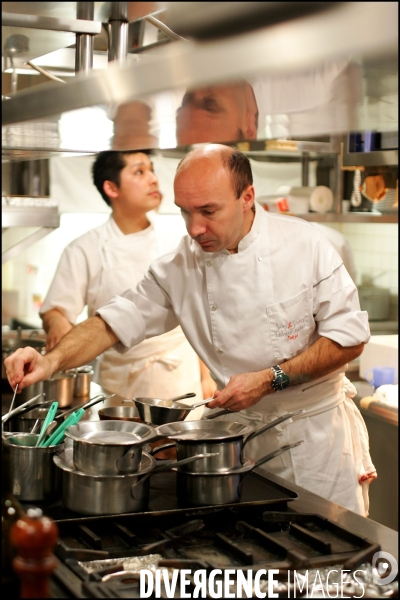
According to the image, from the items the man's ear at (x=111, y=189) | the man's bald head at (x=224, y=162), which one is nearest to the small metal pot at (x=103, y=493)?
the man's bald head at (x=224, y=162)

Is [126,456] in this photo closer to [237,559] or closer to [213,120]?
[237,559]

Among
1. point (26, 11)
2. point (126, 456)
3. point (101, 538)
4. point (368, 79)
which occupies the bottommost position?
point (101, 538)

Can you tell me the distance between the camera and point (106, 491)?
145 centimetres

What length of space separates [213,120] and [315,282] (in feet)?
3.62

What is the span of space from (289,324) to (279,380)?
8.1 inches

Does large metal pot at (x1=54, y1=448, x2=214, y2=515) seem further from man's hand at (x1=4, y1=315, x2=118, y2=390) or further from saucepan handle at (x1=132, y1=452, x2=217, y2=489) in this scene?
man's hand at (x1=4, y1=315, x2=118, y2=390)

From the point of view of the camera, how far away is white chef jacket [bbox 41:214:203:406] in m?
3.28

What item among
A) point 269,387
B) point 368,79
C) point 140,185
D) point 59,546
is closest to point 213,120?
point 368,79

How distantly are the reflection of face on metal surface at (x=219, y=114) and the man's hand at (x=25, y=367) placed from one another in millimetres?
909

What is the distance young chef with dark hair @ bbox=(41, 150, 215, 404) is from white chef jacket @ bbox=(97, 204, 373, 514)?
1.02 meters

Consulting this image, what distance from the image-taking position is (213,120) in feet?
3.82

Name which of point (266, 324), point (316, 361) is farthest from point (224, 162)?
point (316, 361)

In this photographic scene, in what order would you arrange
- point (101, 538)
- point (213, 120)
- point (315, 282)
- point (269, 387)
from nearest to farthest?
point (213, 120) < point (101, 538) < point (269, 387) < point (315, 282)

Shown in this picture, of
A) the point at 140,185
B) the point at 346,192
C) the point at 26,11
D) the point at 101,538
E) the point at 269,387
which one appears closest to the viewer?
the point at 26,11
